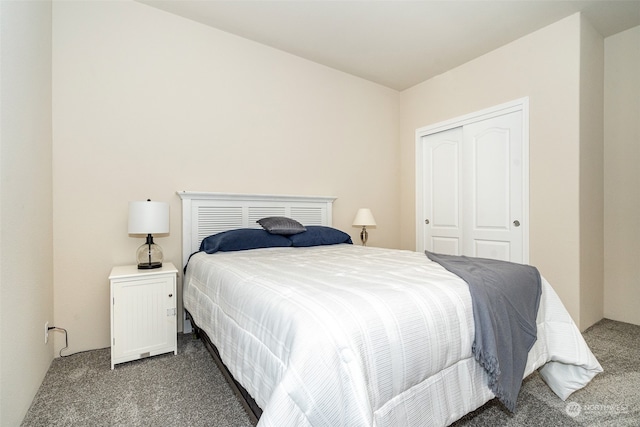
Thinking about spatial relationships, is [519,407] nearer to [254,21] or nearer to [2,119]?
[2,119]

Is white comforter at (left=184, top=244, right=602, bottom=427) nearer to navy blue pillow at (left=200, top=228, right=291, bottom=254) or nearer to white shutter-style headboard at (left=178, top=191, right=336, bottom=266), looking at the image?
navy blue pillow at (left=200, top=228, right=291, bottom=254)

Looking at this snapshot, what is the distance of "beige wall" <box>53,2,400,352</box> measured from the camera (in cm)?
229

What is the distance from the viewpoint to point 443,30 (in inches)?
116

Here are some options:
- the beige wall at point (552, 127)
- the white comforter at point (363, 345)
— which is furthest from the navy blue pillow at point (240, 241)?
the beige wall at point (552, 127)

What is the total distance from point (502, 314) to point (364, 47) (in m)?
2.92

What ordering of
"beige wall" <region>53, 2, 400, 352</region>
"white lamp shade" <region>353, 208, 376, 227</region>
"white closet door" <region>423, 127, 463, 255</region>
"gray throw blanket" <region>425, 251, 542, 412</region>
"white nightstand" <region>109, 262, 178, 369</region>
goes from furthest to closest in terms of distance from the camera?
"white closet door" <region>423, 127, 463, 255</region>
"white lamp shade" <region>353, 208, 376, 227</region>
"beige wall" <region>53, 2, 400, 352</region>
"white nightstand" <region>109, 262, 178, 369</region>
"gray throw blanket" <region>425, 251, 542, 412</region>

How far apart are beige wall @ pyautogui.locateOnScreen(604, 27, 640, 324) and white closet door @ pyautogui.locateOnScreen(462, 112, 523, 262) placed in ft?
2.86

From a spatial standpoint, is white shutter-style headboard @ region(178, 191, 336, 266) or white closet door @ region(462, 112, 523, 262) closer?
white shutter-style headboard @ region(178, 191, 336, 266)

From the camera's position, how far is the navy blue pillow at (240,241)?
2496mm

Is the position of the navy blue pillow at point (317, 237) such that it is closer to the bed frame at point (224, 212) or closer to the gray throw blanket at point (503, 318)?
the bed frame at point (224, 212)

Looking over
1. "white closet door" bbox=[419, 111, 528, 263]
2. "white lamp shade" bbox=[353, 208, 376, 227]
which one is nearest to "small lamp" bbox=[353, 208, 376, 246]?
"white lamp shade" bbox=[353, 208, 376, 227]

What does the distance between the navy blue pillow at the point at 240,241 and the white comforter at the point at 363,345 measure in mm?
806

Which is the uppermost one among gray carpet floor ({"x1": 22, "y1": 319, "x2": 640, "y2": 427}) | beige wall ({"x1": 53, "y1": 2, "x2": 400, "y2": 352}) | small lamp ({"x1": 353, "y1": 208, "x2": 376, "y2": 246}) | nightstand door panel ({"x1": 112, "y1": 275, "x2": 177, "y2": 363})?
beige wall ({"x1": 53, "y1": 2, "x2": 400, "y2": 352})

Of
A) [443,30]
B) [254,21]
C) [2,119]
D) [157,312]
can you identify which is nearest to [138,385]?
[157,312]
